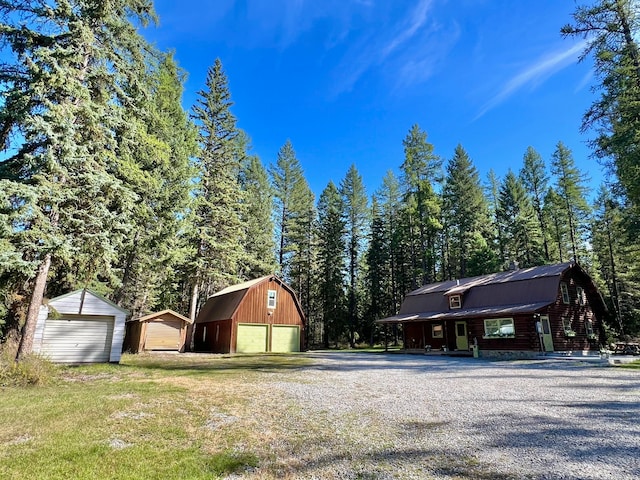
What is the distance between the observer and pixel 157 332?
21.9 metres

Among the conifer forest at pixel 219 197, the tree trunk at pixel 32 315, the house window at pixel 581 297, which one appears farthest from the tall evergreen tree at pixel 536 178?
the tree trunk at pixel 32 315

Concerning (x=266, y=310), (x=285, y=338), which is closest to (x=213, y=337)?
(x=266, y=310)

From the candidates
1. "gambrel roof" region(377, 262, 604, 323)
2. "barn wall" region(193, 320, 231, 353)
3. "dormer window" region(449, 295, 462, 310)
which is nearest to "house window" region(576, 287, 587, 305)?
"gambrel roof" region(377, 262, 604, 323)

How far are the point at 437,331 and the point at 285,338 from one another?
10444 millimetres

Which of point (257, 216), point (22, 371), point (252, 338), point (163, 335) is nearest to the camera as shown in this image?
point (22, 371)

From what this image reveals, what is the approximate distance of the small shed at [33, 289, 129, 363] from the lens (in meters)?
13.8

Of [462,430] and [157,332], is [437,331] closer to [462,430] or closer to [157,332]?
[157,332]

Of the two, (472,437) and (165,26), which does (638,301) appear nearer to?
(472,437)

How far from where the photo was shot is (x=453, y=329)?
76.3 feet

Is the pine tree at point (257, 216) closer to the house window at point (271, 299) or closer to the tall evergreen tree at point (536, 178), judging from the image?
the house window at point (271, 299)

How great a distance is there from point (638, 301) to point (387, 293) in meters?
22.5

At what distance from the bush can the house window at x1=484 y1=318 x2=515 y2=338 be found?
66.3 ft

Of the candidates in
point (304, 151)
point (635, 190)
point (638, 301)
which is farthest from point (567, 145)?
point (304, 151)

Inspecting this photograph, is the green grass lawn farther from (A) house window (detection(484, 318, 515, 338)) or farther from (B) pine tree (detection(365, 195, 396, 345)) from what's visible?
(B) pine tree (detection(365, 195, 396, 345))
